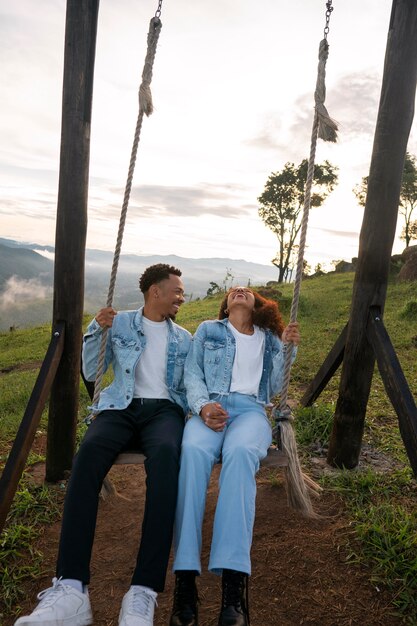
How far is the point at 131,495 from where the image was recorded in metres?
3.65

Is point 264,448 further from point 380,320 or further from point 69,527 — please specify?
point 380,320

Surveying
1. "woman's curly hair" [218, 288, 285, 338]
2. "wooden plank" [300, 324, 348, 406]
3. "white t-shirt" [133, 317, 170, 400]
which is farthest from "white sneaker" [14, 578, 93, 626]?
"wooden plank" [300, 324, 348, 406]

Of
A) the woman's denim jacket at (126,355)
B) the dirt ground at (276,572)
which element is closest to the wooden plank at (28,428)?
the woman's denim jacket at (126,355)

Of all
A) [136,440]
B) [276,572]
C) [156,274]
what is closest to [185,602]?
[276,572]

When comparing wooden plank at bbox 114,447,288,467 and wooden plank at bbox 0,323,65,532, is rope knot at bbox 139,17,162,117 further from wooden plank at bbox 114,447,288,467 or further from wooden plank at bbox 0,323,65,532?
wooden plank at bbox 114,447,288,467

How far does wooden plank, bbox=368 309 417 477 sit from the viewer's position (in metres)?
2.96

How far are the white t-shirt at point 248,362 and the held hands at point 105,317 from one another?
2.73 ft

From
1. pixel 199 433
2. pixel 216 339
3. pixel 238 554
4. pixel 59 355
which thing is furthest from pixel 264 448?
pixel 59 355

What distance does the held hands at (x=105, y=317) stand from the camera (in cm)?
304

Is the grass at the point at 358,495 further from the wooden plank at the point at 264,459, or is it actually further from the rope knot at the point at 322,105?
the rope knot at the point at 322,105

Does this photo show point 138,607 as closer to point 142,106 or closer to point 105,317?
point 105,317

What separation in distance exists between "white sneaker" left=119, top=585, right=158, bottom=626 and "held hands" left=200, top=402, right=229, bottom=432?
2.96 feet

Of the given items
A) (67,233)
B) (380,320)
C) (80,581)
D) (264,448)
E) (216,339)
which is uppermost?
(67,233)

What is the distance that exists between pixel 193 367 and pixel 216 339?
0.86 feet
